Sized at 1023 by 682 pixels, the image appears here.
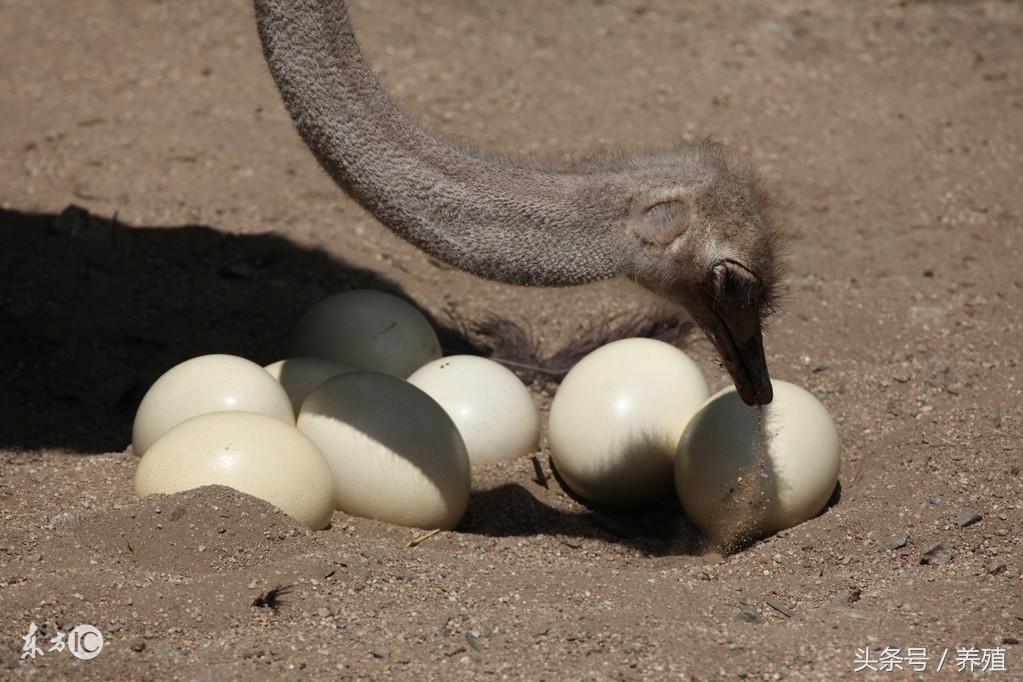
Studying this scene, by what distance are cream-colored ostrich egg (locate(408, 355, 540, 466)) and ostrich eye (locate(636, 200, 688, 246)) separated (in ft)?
2.74

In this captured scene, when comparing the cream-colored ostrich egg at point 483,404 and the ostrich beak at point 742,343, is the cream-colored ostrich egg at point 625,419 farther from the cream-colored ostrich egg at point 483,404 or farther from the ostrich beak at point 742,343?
the ostrich beak at point 742,343

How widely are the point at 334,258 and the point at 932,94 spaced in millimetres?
3080

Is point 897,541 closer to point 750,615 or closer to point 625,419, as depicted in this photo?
point 750,615

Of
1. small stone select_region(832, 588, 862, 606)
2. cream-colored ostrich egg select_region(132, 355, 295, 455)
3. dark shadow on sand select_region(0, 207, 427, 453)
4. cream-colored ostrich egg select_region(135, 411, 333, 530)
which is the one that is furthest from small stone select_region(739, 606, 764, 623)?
dark shadow on sand select_region(0, 207, 427, 453)

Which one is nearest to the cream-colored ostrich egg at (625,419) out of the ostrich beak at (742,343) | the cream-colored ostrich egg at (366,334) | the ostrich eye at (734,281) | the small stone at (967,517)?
the ostrich beak at (742,343)

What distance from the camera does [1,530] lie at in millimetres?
2998

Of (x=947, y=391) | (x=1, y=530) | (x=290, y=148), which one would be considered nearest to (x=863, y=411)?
(x=947, y=391)

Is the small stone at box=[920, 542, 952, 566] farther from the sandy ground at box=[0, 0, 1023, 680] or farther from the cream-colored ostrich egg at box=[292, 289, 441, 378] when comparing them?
the cream-colored ostrich egg at box=[292, 289, 441, 378]

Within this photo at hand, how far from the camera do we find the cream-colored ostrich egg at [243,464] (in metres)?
3.05

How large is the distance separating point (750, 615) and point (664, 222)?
34.8 inches

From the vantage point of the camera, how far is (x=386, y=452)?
330 centimetres

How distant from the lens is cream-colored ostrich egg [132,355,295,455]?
11.1ft

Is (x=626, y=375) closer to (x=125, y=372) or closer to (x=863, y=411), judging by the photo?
(x=863, y=411)

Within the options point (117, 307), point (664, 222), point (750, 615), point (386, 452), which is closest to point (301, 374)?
point (386, 452)
